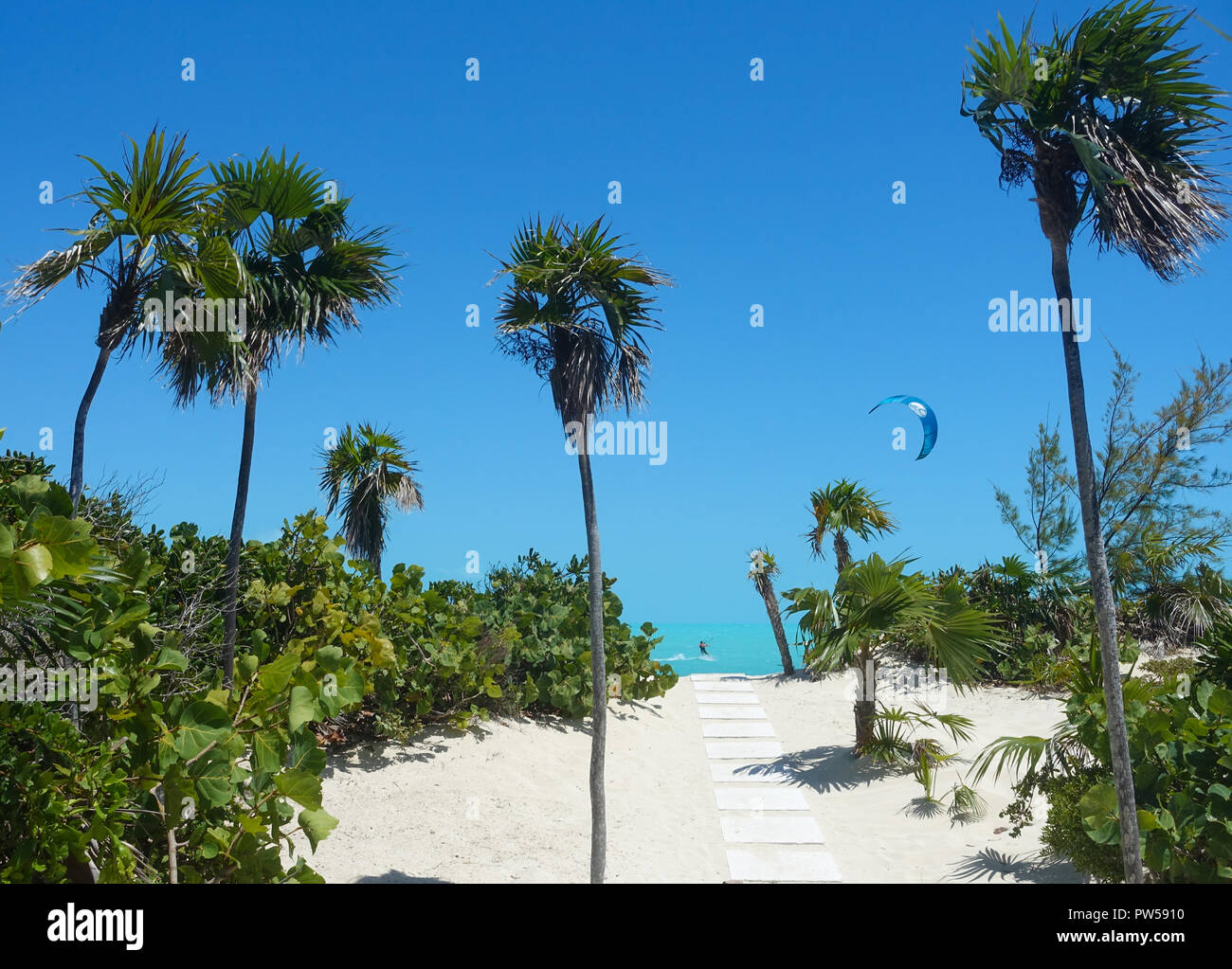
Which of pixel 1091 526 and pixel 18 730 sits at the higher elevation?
pixel 1091 526

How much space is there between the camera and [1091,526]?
20.0 ft

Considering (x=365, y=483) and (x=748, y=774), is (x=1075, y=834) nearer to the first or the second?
(x=748, y=774)

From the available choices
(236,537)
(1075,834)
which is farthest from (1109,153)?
(236,537)

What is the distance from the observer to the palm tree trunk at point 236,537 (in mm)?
9328

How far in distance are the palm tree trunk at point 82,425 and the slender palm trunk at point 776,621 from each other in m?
16.0

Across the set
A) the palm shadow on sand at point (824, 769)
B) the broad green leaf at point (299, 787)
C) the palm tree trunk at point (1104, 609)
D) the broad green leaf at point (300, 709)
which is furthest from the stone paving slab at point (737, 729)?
the broad green leaf at point (300, 709)

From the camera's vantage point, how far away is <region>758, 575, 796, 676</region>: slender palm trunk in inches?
786

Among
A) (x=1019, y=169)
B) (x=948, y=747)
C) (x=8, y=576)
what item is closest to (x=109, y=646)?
(x=8, y=576)

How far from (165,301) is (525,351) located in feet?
10.9

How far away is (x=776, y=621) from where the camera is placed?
68.0 feet

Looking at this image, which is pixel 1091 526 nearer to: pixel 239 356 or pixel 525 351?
pixel 525 351

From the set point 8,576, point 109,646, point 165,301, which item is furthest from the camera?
point 165,301

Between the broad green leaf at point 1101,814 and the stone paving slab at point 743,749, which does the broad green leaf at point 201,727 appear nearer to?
the broad green leaf at point 1101,814

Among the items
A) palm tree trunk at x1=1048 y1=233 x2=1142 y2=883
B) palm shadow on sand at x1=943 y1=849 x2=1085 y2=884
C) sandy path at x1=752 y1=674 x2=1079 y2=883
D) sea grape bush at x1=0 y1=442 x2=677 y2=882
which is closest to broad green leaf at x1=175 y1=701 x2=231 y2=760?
sea grape bush at x1=0 y1=442 x2=677 y2=882
